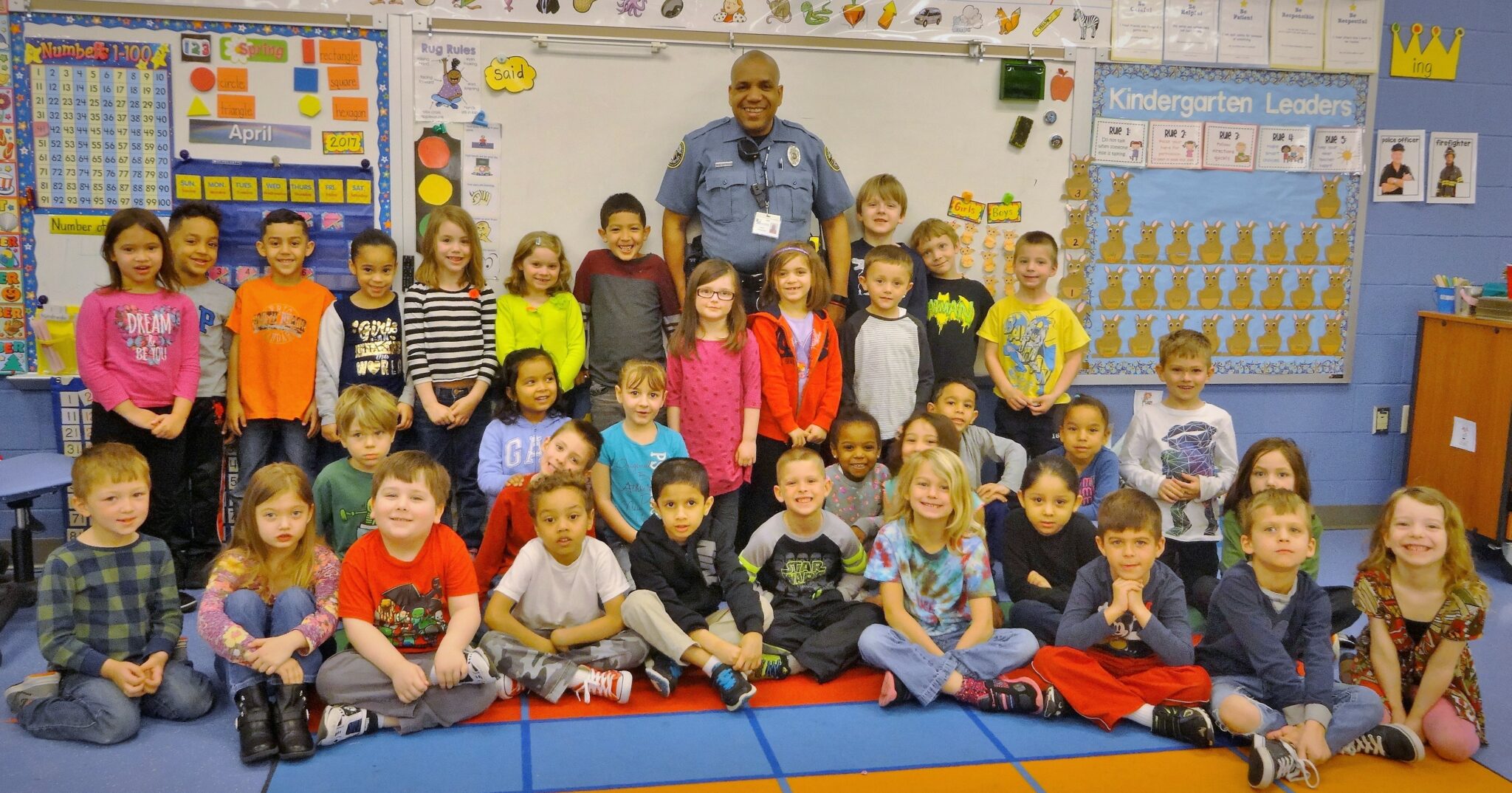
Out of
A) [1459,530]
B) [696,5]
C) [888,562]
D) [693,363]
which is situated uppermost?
[696,5]

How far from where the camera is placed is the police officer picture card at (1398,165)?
4910mm

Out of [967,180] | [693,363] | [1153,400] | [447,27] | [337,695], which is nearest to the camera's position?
[337,695]

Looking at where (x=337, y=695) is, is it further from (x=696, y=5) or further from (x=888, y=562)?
(x=696, y=5)

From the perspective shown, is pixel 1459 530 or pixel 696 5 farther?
pixel 696 5

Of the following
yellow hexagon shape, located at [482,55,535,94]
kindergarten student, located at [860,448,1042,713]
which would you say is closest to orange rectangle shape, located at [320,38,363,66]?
yellow hexagon shape, located at [482,55,535,94]

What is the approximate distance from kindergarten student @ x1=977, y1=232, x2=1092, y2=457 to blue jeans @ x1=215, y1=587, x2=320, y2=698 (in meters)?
2.76

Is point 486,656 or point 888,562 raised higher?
point 888,562

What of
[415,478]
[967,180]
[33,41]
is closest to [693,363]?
[415,478]

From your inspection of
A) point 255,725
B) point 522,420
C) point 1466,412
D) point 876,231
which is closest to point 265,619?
point 255,725

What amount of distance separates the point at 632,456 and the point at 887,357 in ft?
3.60

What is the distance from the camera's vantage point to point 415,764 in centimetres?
267

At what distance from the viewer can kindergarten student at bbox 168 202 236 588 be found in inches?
155

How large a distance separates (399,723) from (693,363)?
1.61 meters

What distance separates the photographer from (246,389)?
396cm
